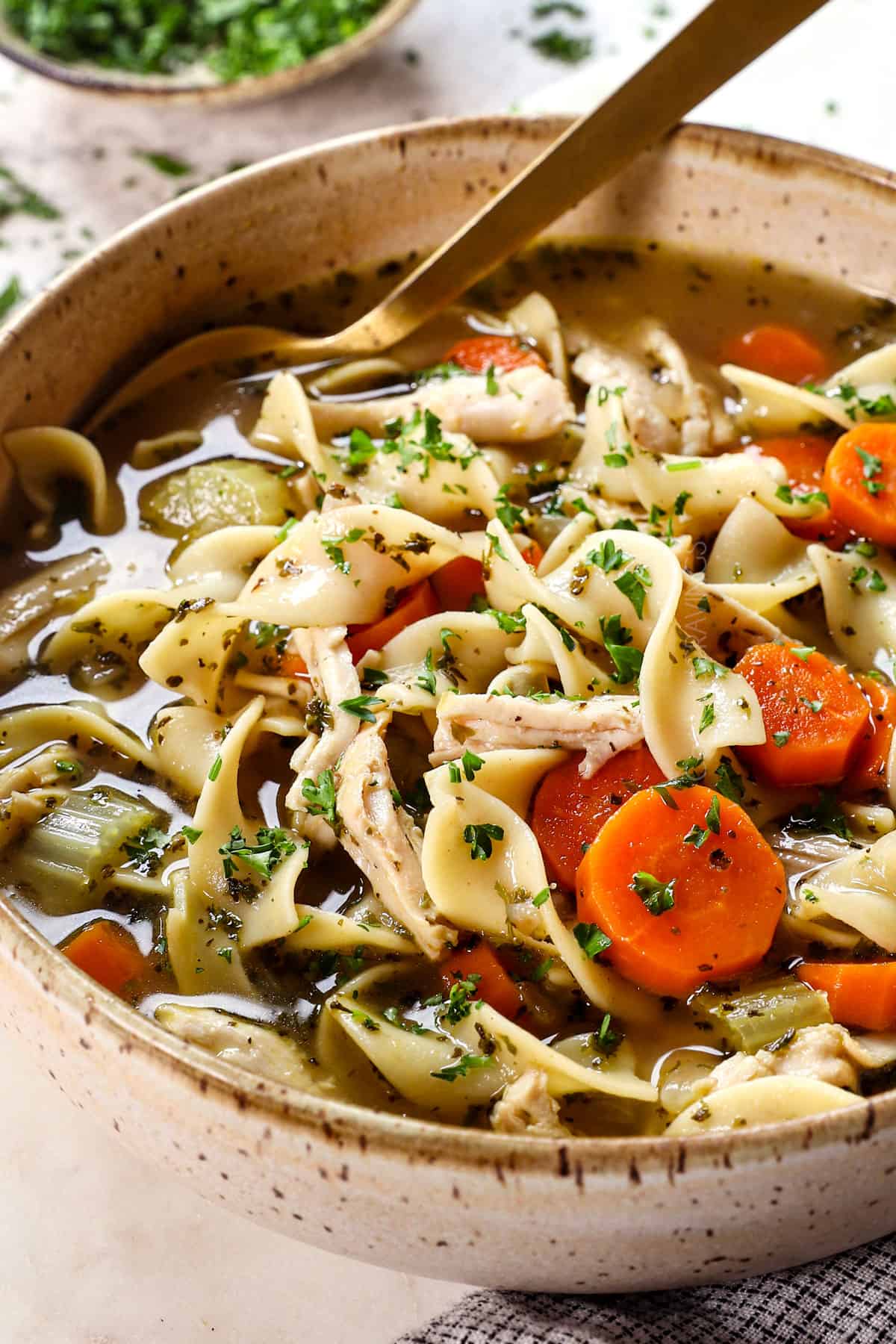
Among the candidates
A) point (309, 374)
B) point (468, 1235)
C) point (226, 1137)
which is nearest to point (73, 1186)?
point (226, 1137)

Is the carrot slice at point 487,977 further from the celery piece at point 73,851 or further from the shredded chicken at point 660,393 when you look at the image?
the shredded chicken at point 660,393

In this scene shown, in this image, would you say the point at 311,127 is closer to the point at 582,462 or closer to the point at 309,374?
the point at 309,374

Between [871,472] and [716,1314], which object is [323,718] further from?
[871,472]

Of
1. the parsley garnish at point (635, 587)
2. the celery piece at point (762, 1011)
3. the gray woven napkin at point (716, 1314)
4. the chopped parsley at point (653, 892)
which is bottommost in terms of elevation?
the gray woven napkin at point (716, 1314)

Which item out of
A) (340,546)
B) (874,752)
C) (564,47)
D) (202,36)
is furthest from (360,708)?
(564,47)

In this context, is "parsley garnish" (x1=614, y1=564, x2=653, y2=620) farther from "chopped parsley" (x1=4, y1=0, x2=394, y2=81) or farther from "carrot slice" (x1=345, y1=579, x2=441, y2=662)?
"chopped parsley" (x1=4, y1=0, x2=394, y2=81)

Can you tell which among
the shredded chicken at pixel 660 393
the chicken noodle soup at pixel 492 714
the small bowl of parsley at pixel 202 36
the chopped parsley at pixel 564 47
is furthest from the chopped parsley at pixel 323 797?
the chopped parsley at pixel 564 47
